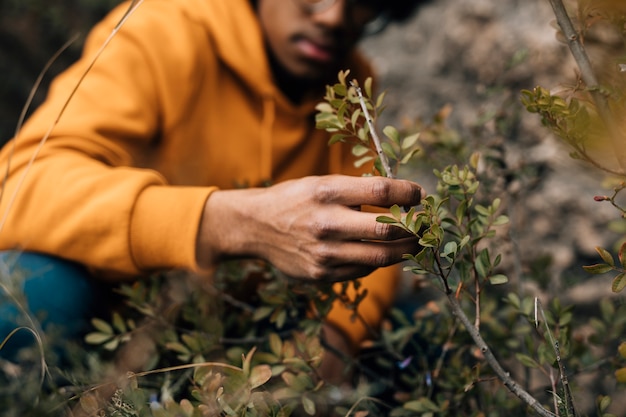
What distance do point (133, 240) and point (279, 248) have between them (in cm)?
36

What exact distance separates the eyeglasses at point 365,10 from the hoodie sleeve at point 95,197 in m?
0.54

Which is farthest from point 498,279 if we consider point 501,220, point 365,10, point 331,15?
point 365,10

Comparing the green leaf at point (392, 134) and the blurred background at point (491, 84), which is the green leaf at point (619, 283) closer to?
the green leaf at point (392, 134)

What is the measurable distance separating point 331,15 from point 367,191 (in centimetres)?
100

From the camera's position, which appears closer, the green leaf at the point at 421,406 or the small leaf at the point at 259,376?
the small leaf at the point at 259,376

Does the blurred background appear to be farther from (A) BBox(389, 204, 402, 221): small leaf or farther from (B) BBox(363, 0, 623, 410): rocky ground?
(A) BBox(389, 204, 402, 221): small leaf

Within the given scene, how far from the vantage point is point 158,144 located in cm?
165

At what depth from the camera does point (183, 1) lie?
171cm

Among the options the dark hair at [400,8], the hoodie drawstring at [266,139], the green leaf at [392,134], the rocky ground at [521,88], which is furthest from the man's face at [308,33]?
the green leaf at [392,134]

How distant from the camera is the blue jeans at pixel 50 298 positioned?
3.78 feet

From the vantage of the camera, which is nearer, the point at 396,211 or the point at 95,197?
the point at 396,211

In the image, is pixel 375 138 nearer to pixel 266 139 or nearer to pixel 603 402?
pixel 603 402

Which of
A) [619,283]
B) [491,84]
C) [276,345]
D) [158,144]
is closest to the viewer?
[619,283]

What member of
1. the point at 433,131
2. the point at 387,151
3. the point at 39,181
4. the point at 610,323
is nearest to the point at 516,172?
the point at 433,131
